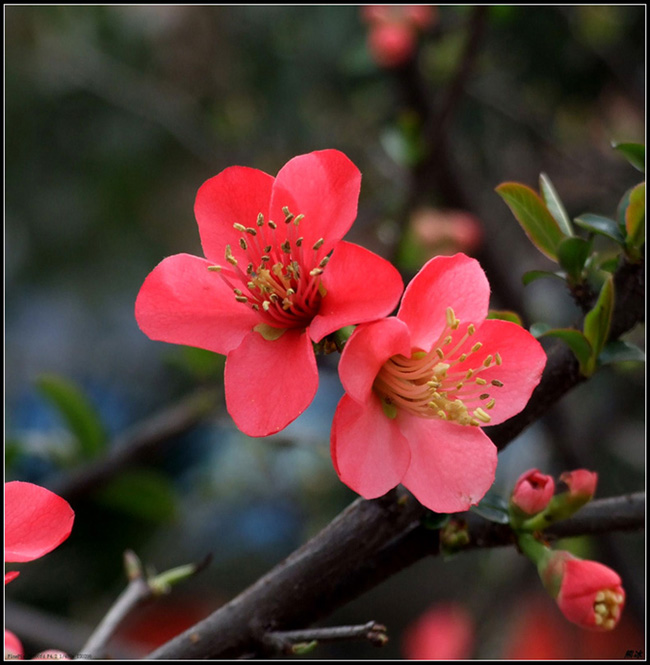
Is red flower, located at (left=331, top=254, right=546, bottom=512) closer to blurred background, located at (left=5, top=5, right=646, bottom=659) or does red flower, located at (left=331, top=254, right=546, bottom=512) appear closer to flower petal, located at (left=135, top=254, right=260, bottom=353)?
flower petal, located at (left=135, top=254, right=260, bottom=353)

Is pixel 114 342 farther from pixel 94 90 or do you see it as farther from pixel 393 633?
pixel 393 633

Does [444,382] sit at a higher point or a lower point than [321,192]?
lower

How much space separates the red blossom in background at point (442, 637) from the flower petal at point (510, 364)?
3.25 feet

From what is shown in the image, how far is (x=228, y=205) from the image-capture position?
0.47 meters

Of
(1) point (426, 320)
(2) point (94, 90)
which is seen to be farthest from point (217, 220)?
(2) point (94, 90)

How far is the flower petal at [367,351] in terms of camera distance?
413 mm

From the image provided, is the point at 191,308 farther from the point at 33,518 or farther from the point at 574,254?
the point at 574,254

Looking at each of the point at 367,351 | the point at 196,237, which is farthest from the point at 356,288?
the point at 196,237

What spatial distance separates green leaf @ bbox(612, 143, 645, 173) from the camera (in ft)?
1.71

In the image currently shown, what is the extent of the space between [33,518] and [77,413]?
0.74 m

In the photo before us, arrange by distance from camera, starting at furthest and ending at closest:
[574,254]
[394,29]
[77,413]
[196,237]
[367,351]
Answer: [196,237] < [394,29] < [77,413] < [574,254] < [367,351]

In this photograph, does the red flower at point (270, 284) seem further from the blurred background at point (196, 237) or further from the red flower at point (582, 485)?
the blurred background at point (196, 237)

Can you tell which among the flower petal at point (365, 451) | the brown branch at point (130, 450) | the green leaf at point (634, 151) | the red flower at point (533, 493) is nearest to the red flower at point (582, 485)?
the red flower at point (533, 493)

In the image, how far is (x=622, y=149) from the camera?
53 centimetres
